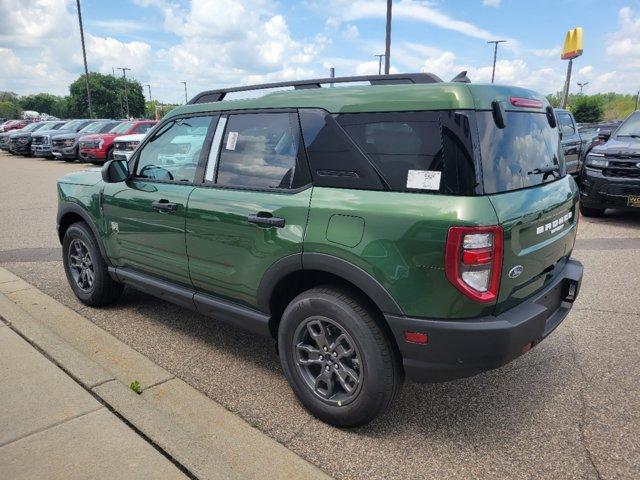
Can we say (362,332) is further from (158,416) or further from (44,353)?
(44,353)

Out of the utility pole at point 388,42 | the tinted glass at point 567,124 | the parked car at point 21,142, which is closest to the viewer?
the tinted glass at point 567,124

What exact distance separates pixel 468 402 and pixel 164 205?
7.72 ft

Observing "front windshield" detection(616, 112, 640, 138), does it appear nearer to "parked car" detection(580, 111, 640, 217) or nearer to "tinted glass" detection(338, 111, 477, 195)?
"parked car" detection(580, 111, 640, 217)

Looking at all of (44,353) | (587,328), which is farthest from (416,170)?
(44,353)

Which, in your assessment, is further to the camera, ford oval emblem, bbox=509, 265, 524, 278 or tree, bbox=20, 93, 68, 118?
tree, bbox=20, 93, 68, 118

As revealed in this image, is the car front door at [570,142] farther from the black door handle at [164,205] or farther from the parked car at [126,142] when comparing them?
the parked car at [126,142]

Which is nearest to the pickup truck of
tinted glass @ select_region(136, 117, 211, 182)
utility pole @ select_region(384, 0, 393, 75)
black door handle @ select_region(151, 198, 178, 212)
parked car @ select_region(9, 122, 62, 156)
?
utility pole @ select_region(384, 0, 393, 75)

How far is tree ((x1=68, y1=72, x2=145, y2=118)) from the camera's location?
298ft

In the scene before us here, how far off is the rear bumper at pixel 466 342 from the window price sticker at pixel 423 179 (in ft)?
2.04

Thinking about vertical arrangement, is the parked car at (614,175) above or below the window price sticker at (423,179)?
below

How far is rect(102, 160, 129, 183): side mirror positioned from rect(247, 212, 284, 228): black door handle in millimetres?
1543

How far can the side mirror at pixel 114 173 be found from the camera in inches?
152

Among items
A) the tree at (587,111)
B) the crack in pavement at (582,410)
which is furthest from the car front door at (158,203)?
the tree at (587,111)

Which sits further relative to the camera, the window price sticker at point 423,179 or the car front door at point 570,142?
the car front door at point 570,142
